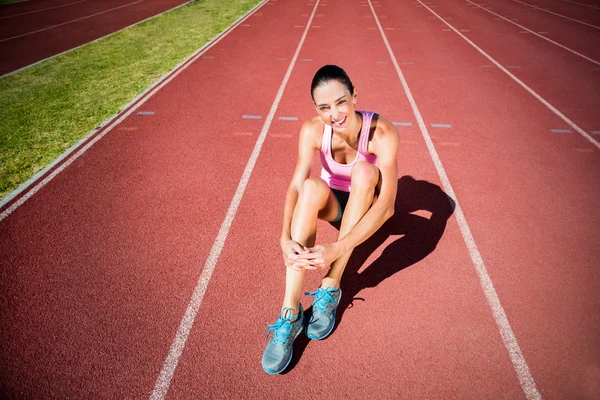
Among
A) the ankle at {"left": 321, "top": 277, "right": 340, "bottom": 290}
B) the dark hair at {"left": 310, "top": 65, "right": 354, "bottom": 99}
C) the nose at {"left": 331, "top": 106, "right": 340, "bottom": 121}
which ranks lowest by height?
the ankle at {"left": 321, "top": 277, "right": 340, "bottom": 290}

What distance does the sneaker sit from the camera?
2.36m

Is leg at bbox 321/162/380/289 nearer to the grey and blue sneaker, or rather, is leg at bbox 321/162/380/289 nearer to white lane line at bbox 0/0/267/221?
the grey and blue sneaker

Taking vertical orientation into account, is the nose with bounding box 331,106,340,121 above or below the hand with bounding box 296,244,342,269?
above

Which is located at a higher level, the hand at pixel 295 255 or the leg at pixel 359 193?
the leg at pixel 359 193

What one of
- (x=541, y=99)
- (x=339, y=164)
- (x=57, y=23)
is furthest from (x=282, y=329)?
(x=57, y=23)

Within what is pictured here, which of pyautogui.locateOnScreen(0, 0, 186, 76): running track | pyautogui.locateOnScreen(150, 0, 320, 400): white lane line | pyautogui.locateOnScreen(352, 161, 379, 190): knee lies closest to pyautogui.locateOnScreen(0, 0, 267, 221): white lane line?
pyautogui.locateOnScreen(150, 0, 320, 400): white lane line

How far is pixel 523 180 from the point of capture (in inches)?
169

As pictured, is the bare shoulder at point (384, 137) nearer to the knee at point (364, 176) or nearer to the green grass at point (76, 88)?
the knee at point (364, 176)

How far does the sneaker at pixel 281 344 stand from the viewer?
2.36m

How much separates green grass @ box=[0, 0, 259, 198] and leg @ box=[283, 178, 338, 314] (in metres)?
3.90

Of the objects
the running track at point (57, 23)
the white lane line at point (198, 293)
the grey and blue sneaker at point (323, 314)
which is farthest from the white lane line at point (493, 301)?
the running track at point (57, 23)

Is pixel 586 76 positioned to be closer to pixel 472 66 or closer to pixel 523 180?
pixel 472 66

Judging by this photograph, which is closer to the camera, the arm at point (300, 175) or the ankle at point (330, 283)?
the arm at point (300, 175)

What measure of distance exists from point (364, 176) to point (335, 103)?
55 centimetres
